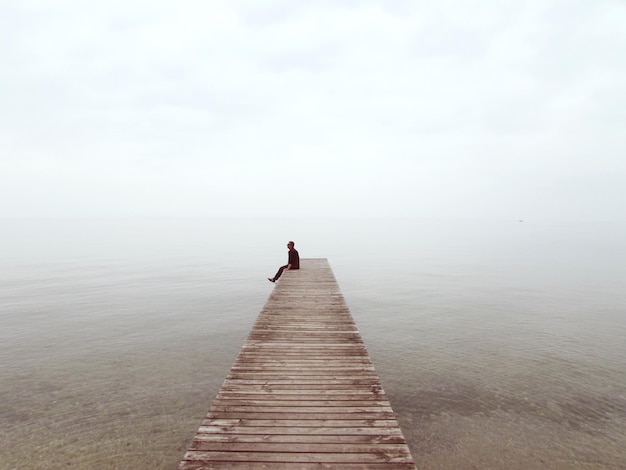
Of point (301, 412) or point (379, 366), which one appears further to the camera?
point (379, 366)

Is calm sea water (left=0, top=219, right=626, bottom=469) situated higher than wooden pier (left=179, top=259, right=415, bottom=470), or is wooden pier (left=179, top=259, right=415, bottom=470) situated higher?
wooden pier (left=179, top=259, right=415, bottom=470)

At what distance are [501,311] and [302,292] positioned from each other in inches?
550

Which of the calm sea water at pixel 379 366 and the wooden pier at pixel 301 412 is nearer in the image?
the wooden pier at pixel 301 412

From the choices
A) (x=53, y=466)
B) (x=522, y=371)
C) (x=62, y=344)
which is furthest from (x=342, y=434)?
(x=62, y=344)

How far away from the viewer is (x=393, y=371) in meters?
14.0

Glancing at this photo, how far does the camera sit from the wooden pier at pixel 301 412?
5.37m

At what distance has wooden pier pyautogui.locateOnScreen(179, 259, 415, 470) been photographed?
5.37 meters

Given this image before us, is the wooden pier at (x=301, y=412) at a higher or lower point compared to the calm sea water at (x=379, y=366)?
higher

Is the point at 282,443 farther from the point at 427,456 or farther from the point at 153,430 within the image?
the point at 153,430

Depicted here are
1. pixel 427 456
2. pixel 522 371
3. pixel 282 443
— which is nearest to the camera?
pixel 282 443

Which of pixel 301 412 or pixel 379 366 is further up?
pixel 301 412

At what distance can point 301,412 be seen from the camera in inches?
260

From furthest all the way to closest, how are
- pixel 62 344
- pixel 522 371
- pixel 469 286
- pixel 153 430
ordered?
1. pixel 469 286
2. pixel 62 344
3. pixel 522 371
4. pixel 153 430

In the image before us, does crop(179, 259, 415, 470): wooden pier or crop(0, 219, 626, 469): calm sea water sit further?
crop(0, 219, 626, 469): calm sea water
